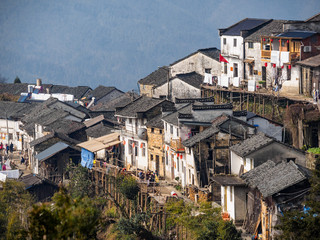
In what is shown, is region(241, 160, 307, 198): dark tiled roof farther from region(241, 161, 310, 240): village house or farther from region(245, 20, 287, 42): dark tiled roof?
region(245, 20, 287, 42): dark tiled roof

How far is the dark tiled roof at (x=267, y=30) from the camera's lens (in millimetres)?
60662

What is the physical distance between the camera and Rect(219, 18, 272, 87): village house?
63812 mm

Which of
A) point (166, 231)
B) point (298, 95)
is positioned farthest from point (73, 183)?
point (298, 95)

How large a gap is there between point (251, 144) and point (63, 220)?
68.4 ft

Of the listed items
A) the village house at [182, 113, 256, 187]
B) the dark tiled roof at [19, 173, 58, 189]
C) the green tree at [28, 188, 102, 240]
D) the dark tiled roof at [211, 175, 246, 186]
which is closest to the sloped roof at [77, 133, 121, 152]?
the dark tiled roof at [19, 173, 58, 189]

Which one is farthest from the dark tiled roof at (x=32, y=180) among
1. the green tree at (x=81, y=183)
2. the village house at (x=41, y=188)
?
the green tree at (x=81, y=183)

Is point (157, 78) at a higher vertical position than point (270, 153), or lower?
higher

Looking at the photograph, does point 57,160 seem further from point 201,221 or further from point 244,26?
point 201,221

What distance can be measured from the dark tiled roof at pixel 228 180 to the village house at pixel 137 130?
17.2 m

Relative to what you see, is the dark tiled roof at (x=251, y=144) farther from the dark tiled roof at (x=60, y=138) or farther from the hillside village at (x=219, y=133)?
the dark tiled roof at (x=60, y=138)

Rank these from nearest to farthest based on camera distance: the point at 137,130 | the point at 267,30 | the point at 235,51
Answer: the point at 137,130 < the point at 267,30 < the point at 235,51

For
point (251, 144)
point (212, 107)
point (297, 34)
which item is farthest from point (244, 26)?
point (251, 144)

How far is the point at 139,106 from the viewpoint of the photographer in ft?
200

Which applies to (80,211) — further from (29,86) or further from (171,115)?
(29,86)
